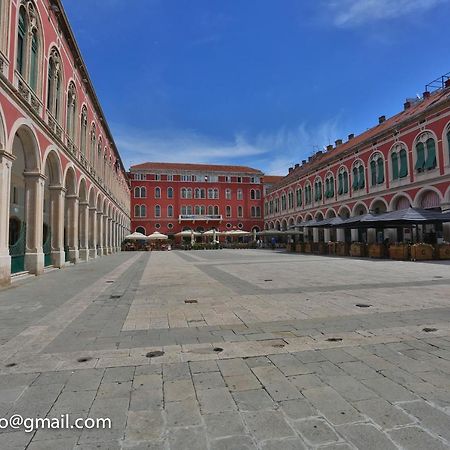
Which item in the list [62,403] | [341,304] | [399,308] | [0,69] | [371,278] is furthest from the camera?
[371,278]

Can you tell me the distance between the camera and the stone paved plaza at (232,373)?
239cm

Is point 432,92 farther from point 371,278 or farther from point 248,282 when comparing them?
point 248,282

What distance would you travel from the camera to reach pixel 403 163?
27219 millimetres

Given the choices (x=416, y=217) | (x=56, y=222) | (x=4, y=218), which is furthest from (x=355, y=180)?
(x=4, y=218)

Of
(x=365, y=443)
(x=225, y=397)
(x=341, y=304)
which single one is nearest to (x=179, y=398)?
(x=225, y=397)

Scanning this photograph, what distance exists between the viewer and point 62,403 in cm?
286

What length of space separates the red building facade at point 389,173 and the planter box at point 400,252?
5929 millimetres

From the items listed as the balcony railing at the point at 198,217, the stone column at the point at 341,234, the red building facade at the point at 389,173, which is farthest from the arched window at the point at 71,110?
the balcony railing at the point at 198,217

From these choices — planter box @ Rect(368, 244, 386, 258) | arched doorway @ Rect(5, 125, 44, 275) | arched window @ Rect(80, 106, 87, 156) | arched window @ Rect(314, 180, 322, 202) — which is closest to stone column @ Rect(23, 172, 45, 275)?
arched doorway @ Rect(5, 125, 44, 275)

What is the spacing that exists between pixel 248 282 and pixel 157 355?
6.50 meters

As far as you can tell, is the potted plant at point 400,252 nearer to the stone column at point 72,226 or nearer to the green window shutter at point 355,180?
the green window shutter at point 355,180

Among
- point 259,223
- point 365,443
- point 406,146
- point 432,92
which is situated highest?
point 432,92

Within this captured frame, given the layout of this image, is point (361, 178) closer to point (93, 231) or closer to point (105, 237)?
point (105, 237)

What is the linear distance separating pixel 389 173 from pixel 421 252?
12235 millimetres
